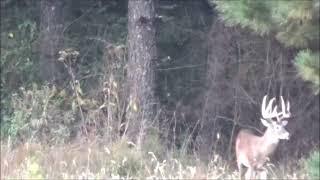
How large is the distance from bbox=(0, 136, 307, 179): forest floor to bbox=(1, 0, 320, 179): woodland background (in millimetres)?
23

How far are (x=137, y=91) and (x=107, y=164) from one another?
2210mm

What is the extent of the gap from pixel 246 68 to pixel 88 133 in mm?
2717

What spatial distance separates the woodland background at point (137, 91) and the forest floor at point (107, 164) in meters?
0.02

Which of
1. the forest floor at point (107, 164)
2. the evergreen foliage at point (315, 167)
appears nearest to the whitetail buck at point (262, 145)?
the forest floor at point (107, 164)

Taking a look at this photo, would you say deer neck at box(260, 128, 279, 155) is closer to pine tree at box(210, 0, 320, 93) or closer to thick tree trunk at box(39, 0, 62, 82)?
pine tree at box(210, 0, 320, 93)

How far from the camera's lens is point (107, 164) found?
10.0 m

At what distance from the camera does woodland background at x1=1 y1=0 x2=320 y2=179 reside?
10.4 m

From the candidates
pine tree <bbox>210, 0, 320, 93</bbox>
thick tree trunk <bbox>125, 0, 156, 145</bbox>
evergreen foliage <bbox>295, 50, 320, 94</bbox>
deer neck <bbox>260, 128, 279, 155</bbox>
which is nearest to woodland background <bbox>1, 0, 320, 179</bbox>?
thick tree trunk <bbox>125, 0, 156, 145</bbox>

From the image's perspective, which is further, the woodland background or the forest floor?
the woodland background

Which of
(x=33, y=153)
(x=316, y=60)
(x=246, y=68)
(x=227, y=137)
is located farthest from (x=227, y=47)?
(x=316, y=60)

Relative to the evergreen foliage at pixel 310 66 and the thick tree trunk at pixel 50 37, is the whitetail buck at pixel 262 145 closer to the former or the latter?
the evergreen foliage at pixel 310 66

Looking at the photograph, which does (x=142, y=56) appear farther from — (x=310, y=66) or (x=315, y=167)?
(x=315, y=167)

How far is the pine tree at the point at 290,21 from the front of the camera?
23.0ft

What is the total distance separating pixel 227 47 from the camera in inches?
497
